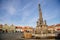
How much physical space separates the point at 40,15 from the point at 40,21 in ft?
1.60

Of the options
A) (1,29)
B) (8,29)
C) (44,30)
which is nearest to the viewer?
(44,30)

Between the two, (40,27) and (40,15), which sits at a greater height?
(40,15)

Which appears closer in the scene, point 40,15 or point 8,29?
point 40,15

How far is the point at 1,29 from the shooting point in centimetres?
2111

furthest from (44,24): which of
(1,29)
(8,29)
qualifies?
(8,29)

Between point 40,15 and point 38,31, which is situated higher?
point 40,15

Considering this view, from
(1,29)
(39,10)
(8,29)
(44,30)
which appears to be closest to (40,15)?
(39,10)

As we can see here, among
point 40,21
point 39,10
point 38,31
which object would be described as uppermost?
point 39,10

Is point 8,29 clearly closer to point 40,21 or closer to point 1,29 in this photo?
point 1,29

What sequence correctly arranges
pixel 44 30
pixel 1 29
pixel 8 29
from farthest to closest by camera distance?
pixel 8 29, pixel 1 29, pixel 44 30

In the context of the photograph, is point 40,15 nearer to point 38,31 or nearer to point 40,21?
point 40,21

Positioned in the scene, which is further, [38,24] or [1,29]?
[1,29]

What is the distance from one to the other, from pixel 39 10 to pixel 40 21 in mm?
831

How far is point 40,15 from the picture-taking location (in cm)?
990
